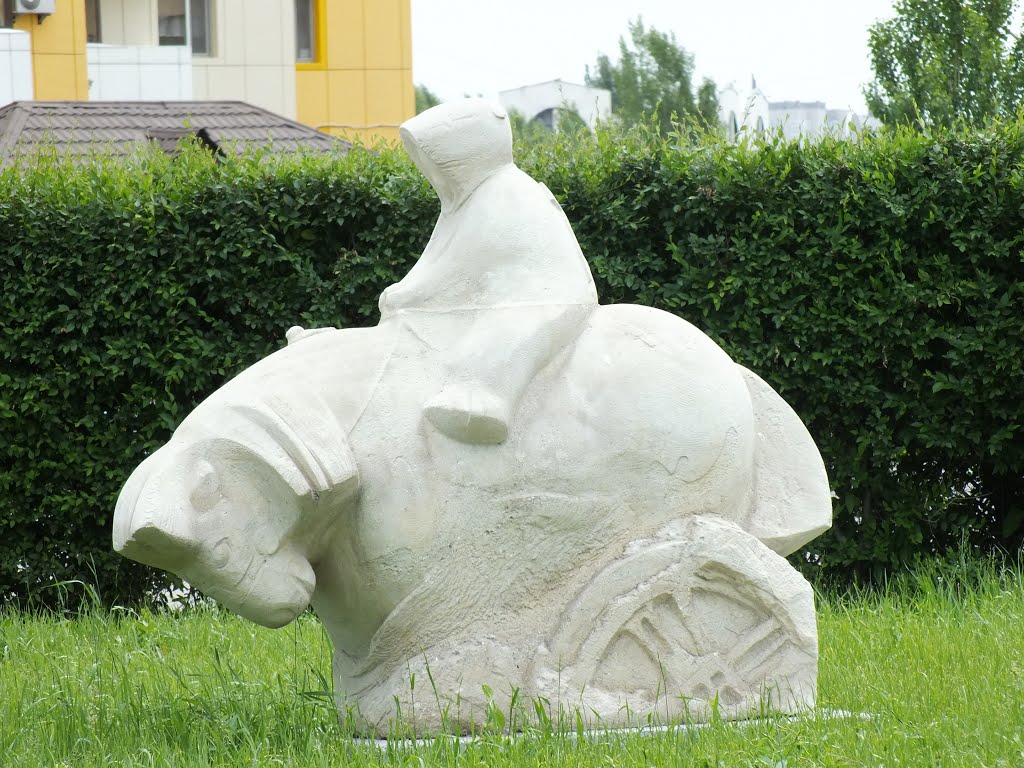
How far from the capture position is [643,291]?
6.74 m

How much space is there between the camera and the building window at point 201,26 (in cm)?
1959

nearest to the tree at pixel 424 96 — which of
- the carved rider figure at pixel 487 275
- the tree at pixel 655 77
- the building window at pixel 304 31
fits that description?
the tree at pixel 655 77

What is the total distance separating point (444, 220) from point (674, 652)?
1.49 metres

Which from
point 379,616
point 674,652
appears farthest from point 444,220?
point 674,652

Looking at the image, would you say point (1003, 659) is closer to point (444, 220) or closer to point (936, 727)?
point (936, 727)

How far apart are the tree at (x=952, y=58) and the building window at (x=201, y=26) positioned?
9.69m

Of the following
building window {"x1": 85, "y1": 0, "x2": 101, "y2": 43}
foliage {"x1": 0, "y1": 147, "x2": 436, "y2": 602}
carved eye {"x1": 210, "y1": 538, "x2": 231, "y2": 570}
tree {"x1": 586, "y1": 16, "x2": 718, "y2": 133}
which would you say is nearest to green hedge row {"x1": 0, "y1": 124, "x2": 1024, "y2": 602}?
foliage {"x1": 0, "y1": 147, "x2": 436, "y2": 602}

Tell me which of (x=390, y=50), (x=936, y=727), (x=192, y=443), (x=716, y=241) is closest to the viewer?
A: (x=192, y=443)

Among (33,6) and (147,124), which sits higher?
(33,6)

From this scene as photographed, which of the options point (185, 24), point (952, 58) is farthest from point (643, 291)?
point (185, 24)

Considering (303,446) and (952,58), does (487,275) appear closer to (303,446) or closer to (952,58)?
(303,446)

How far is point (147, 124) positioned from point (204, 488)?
834 cm

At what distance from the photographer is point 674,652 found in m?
3.89

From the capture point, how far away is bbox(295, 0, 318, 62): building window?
20.1 m
